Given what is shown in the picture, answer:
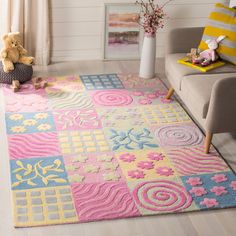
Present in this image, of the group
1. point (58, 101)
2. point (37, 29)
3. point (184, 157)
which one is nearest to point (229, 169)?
point (184, 157)

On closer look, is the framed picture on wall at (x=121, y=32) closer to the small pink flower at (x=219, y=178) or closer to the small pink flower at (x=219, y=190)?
the small pink flower at (x=219, y=178)

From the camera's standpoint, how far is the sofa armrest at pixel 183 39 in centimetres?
447

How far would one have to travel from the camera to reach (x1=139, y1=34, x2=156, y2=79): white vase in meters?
4.84

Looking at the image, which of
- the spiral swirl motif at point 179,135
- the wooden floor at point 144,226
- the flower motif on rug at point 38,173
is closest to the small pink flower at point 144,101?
the spiral swirl motif at point 179,135

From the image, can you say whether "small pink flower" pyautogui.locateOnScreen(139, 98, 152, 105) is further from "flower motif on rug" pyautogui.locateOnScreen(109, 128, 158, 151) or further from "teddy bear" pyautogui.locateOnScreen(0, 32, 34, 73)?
"teddy bear" pyautogui.locateOnScreen(0, 32, 34, 73)

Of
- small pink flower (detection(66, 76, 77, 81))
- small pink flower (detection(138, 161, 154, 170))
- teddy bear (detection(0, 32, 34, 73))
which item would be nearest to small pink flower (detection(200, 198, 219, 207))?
small pink flower (detection(138, 161, 154, 170))

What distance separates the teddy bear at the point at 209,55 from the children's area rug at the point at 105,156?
0.44 metres

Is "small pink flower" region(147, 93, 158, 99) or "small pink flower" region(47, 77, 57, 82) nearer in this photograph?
"small pink flower" region(147, 93, 158, 99)

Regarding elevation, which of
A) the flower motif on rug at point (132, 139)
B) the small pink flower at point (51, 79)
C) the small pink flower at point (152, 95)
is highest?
the small pink flower at point (152, 95)

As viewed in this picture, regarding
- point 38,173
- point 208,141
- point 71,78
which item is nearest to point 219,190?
point 208,141

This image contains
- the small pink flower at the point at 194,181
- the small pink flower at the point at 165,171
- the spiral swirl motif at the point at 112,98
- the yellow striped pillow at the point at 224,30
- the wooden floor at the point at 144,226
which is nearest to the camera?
the wooden floor at the point at 144,226

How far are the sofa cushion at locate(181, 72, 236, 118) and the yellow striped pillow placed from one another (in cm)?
22

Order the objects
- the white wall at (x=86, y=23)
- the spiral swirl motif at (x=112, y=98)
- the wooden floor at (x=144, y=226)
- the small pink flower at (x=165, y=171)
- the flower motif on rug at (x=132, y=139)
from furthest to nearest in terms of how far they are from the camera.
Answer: the white wall at (x=86, y=23)
the spiral swirl motif at (x=112, y=98)
the flower motif on rug at (x=132, y=139)
the small pink flower at (x=165, y=171)
the wooden floor at (x=144, y=226)

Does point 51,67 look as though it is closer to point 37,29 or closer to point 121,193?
point 37,29
